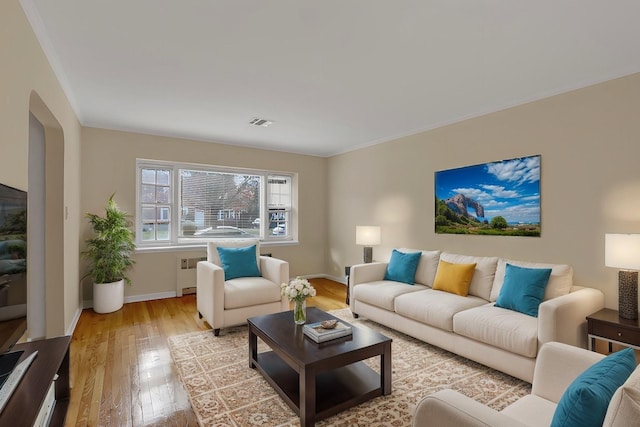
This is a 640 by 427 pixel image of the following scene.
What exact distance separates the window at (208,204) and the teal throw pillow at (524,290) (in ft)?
13.4

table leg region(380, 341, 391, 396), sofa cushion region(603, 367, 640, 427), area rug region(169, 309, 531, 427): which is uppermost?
sofa cushion region(603, 367, 640, 427)

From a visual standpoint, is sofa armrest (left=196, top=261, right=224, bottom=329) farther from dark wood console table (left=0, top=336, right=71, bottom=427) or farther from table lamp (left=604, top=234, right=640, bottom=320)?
table lamp (left=604, top=234, right=640, bottom=320)

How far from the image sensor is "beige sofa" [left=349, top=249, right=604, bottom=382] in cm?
241

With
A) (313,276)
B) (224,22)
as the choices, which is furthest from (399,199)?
(224,22)

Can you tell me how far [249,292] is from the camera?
Result: 3.60 m

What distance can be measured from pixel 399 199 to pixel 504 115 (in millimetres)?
1765

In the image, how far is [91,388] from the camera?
241 centimetres

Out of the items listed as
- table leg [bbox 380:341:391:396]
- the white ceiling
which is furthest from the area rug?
the white ceiling

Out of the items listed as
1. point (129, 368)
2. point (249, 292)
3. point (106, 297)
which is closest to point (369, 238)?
point (249, 292)

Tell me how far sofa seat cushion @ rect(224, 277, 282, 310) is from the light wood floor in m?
0.54

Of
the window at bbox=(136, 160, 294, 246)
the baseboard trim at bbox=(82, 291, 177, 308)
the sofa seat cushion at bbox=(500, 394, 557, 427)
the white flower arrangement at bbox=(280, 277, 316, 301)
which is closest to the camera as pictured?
the sofa seat cushion at bbox=(500, 394, 557, 427)

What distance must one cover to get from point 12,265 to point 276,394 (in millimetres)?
1750

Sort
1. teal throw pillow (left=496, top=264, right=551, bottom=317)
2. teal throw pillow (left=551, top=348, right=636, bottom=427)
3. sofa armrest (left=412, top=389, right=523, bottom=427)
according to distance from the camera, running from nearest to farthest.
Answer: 1. teal throw pillow (left=551, top=348, right=636, bottom=427)
2. sofa armrest (left=412, top=389, right=523, bottom=427)
3. teal throw pillow (left=496, top=264, right=551, bottom=317)

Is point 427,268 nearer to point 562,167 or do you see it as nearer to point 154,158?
point 562,167
